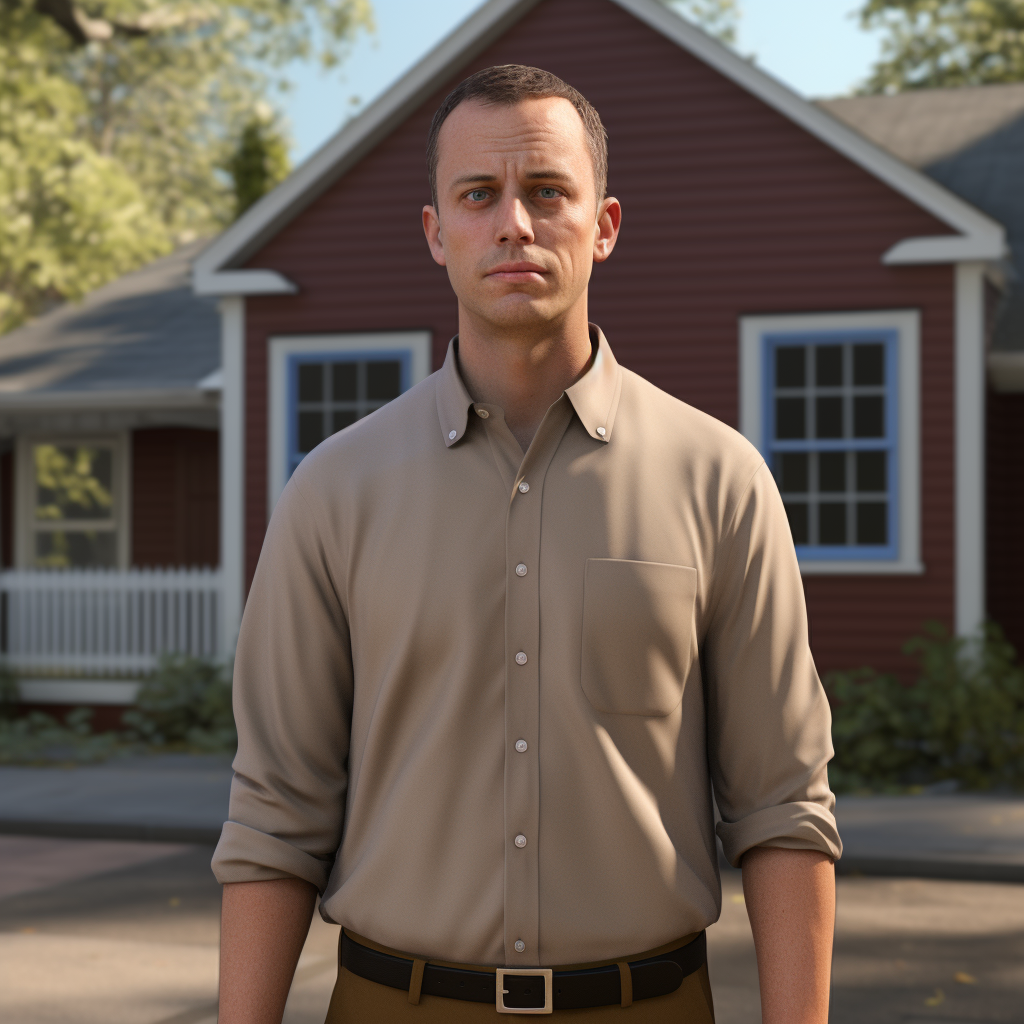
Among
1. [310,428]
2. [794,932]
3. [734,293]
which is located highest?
[734,293]

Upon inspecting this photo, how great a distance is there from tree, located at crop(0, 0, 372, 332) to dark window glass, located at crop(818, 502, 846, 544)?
10.5 m

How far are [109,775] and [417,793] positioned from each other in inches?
470

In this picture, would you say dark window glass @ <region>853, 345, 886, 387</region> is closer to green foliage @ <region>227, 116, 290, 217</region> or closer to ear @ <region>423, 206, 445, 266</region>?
green foliage @ <region>227, 116, 290, 217</region>

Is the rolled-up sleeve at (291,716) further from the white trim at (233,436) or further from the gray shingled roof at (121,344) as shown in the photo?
the gray shingled roof at (121,344)

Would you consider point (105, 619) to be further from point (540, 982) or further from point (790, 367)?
point (540, 982)

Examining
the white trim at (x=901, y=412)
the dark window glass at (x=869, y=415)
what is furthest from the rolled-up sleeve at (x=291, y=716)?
the dark window glass at (x=869, y=415)

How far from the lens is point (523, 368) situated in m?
2.17

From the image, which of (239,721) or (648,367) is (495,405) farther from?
(648,367)

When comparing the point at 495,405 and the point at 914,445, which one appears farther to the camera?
the point at 914,445

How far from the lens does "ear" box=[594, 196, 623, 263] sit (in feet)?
7.22

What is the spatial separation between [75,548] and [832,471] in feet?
33.4

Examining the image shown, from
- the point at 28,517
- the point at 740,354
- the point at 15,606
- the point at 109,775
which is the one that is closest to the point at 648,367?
the point at 740,354

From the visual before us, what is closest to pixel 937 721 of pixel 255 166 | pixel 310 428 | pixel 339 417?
pixel 339 417

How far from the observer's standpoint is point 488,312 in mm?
2088
